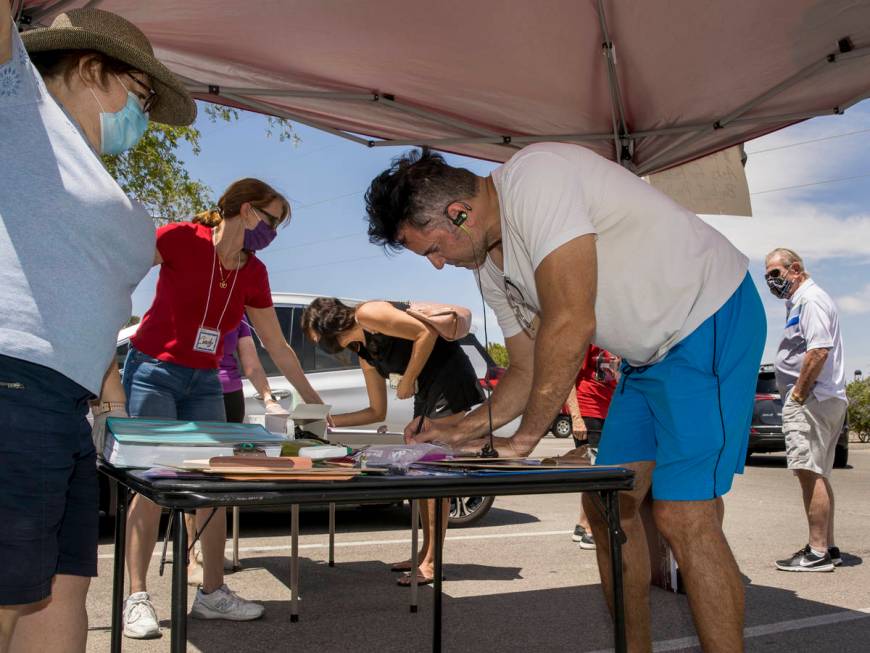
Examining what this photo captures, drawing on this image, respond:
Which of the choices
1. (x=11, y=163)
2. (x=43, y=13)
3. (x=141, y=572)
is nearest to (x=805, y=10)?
(x=43, y=13)

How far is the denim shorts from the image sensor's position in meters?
1.65

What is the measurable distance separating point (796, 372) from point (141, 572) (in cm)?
412

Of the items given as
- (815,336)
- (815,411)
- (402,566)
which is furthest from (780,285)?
(402,566)

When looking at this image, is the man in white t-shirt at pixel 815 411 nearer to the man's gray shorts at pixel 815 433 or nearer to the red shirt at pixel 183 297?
the man's gray shorts at pixel 815 433

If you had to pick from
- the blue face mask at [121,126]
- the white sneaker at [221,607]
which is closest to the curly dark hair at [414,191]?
the blue face mask at [121,126]

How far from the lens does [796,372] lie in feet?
18.1

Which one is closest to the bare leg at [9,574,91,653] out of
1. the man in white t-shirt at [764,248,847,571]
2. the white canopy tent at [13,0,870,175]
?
the white canopy tent at [13,0,870,175]

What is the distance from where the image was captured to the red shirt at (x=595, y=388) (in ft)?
20.2

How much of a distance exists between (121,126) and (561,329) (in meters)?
1.18

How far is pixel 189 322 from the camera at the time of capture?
3.55 metres

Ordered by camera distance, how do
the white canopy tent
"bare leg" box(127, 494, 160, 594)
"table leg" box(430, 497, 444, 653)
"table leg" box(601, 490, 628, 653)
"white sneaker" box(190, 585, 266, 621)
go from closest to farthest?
"table leg" box(601, 490, 628, 653) → "table leg" box(430, 497, 444, 653) → "bare leg" box(127, 494, 160, 594) → "white sneaker" box(190, 585, 266, 621) → the white canopy tent

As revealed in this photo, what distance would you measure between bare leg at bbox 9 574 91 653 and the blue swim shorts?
1.55m

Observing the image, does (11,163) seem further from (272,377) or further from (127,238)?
(272,377)

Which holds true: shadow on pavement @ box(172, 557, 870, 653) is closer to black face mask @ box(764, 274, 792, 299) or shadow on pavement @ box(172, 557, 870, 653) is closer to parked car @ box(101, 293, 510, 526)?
parked car @ box(101, 293, 510, 526)
